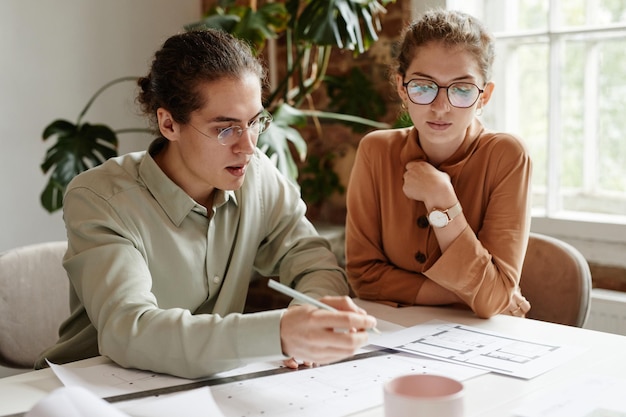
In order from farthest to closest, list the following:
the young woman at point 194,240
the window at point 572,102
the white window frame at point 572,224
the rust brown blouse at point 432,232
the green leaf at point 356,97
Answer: the green leaf at point 356,97 < the window at point 572,102 < the white window frame at point 572,224 < the rust brown blouse at point 432,232 < the young woman at point 194,240

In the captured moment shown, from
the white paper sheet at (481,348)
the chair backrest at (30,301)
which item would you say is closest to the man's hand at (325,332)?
the white paper sheet at (481,348)

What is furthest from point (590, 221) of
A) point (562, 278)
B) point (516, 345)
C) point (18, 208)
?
point (18, 208)

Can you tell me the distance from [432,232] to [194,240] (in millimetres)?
554

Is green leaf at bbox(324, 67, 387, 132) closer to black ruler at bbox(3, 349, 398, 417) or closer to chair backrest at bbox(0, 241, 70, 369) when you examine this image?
chair backrest at bbox(0, 241, 70, 369)

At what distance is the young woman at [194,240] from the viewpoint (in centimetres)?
123

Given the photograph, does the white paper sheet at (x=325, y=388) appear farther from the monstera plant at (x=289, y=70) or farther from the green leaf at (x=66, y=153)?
the green leaf at (x=66, y=153)

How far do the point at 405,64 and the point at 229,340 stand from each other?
836mm

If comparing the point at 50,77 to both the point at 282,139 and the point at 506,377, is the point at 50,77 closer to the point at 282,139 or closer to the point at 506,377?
the point at 282,139

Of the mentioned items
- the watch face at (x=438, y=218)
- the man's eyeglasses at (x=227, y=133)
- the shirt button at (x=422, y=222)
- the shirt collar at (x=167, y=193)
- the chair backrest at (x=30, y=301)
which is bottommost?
the chair backrest at (x=30, y=301)

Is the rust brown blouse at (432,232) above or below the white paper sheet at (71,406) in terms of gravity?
above

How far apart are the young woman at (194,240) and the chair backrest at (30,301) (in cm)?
27

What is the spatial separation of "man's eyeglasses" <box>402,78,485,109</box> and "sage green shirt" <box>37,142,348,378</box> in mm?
378

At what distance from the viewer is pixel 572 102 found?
2768mm

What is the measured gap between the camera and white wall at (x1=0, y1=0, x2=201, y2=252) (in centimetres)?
298
